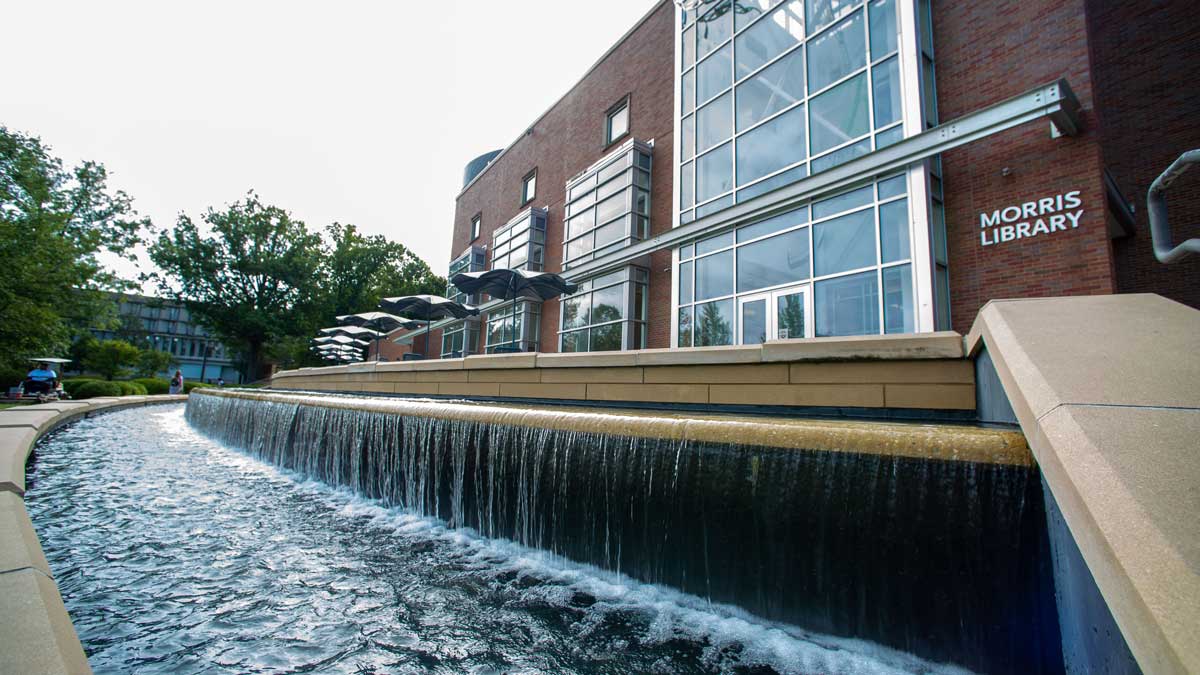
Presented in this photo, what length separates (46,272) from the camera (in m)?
15.5

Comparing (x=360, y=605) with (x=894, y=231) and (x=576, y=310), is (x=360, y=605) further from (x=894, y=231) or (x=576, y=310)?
(x=576, y=310)

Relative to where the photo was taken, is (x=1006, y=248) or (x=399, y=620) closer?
(x=399, y=620)

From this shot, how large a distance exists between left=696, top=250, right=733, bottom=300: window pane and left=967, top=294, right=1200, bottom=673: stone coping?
8389 mm

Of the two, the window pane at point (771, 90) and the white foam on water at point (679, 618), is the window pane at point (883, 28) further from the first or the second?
the white foam on water at point (679, 618)

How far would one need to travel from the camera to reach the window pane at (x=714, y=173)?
1163 cm

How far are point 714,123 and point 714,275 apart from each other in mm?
4035

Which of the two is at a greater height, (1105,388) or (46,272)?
(46,272)

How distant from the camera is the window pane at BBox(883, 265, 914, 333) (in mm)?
7816

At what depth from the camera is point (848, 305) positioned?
28.3 ft

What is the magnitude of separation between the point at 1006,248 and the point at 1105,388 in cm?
706

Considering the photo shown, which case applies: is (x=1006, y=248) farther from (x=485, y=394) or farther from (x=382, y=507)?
(x=382, y=507)

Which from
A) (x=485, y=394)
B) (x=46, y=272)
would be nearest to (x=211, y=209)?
(x=46, y=272)

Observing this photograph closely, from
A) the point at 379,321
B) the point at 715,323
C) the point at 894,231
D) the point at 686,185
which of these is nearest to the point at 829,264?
the point at 894,231

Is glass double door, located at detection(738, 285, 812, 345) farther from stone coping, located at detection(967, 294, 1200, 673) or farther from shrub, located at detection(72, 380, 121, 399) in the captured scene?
shrub, located at detection(72, 380, 121, 399)
